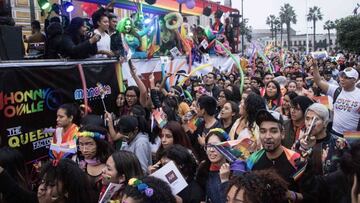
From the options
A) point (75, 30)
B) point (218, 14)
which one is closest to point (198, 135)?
point (75, 30)

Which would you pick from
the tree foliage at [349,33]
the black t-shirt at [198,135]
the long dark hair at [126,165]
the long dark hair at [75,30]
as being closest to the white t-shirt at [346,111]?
the black t-shirt at [198,135]

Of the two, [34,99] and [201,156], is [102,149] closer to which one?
[201,156]

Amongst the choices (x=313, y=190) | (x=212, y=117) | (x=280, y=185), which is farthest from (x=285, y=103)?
(x=280, y=185)

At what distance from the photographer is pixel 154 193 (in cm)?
241

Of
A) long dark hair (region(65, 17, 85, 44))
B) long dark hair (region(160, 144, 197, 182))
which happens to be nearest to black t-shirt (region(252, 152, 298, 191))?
long dark hair (region(160, 144, 197, 182))

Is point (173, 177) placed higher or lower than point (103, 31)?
lower

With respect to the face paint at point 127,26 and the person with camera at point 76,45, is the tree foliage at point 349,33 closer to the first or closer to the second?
the face paint at point 127,26

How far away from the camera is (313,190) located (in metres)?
2.81

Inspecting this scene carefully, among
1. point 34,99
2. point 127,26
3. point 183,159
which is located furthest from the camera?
point 127,26

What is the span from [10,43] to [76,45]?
3.24 ft

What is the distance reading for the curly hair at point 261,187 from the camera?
215 centimetres

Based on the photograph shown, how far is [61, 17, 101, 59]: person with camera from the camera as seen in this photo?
5785 mm

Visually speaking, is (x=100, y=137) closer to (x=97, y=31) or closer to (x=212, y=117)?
(x=212, y=117)

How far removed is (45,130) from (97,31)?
89.8 inches
